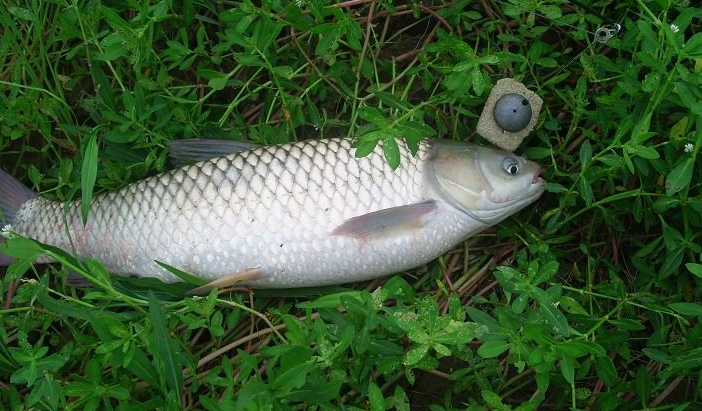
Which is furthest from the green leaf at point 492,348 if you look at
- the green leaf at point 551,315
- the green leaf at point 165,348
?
the green leaf at point 165,348

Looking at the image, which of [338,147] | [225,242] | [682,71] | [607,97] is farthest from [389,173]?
[682,71]

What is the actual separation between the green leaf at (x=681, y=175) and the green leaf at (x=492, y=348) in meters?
0.80

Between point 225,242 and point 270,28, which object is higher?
point 270,28

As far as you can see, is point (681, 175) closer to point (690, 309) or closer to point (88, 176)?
point (690, 309)

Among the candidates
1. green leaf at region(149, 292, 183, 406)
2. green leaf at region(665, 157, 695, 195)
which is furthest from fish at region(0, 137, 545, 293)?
green leaf at region(665, 157, 695, 195)

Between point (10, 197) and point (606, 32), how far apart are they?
252cm

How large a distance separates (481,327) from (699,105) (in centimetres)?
99

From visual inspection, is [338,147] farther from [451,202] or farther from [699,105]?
[699,105]

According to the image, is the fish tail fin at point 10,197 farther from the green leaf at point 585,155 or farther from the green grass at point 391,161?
the green leaf at point 585,155

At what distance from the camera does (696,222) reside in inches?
99.0

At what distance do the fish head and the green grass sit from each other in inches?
5.2

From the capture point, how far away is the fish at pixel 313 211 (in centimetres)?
256

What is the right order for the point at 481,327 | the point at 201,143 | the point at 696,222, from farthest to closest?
the point at 201,143 → the point at 696,222 → the point at 481,327

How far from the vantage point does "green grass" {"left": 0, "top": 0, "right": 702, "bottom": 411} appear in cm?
225
